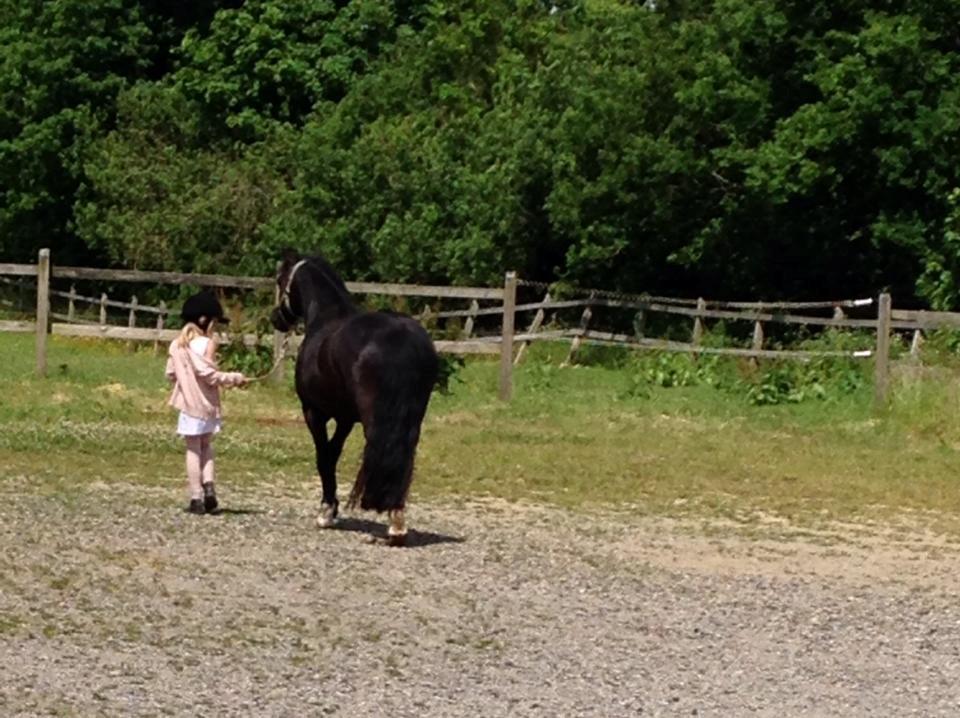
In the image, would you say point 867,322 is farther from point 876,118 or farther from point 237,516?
point 237,516

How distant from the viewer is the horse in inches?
526

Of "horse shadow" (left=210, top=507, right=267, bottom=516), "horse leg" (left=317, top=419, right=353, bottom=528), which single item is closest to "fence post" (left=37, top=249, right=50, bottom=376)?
"horse shadow" (left=210, top=507, right=267, bottom=516)

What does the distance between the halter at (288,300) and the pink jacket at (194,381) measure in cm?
94

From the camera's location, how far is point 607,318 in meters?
36.1

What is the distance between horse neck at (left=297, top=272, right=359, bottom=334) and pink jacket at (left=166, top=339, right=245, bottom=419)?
2.24 feet

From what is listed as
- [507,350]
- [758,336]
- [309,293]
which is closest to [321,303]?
[309,293]

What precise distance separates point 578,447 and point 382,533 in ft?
21.5

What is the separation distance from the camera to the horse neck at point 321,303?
48.3 feet

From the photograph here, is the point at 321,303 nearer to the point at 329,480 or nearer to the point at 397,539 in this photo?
the point at 329,480

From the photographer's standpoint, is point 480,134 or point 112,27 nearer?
point 480,134

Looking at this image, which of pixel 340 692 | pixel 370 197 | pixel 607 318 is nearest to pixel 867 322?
pixel 607 318

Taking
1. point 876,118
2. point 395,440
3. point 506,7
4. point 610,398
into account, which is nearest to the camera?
point 395,440

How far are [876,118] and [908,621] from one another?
21.6 metres

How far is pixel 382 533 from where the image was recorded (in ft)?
46.5
